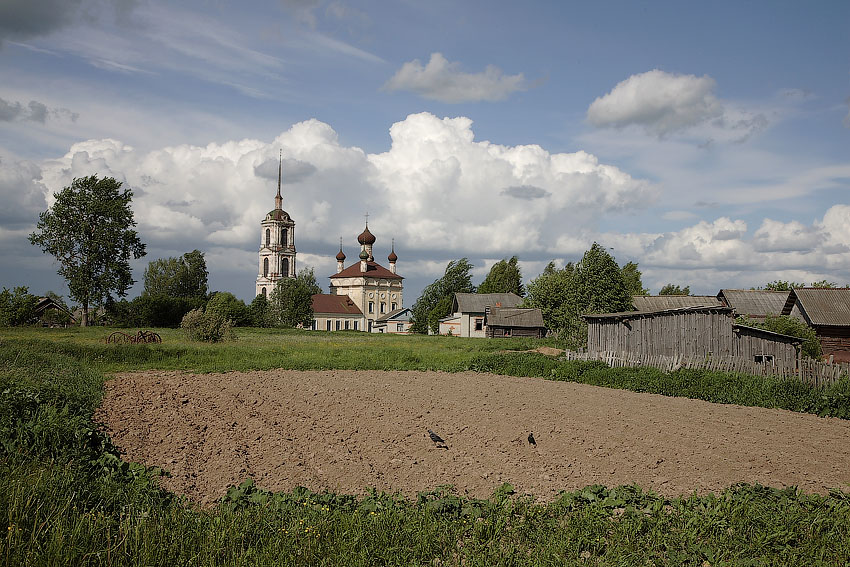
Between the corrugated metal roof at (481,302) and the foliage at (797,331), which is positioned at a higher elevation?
the corrugated metal roof at (481,302)

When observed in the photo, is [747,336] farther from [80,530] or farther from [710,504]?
[80,530]

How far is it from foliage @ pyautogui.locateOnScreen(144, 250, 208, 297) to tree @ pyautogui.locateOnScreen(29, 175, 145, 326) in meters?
34.6

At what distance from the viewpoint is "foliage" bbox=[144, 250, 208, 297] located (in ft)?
291

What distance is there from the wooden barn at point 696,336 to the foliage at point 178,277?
2898 inches

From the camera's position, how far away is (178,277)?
89000 mm

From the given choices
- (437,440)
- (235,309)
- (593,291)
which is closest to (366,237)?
(235,309)

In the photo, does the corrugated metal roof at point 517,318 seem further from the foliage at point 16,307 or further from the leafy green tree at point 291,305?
the foliage at point 16,307

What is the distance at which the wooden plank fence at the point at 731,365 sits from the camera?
58.2 ft

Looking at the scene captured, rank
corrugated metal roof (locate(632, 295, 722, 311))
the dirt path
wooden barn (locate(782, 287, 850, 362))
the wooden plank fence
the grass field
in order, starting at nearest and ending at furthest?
the grass field, the dirt path, the wooden plank fence, wooden barn (locate(782, 287, 850, 362)), corrugated metal roof (locate(632, 295, 722, 311))

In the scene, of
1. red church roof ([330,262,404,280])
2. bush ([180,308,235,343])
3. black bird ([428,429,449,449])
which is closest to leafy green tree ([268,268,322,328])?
red church roof ([330,262,404,280])

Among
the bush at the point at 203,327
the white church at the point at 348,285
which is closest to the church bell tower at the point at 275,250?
the white church at the point at 348,285

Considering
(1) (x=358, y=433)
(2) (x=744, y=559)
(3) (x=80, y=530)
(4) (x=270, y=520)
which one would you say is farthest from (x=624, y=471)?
(3) (x=80, y=530)

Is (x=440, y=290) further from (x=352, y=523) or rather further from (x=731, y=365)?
(x=352, y=523)

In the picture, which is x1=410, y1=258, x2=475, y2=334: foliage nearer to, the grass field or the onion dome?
the onion dome
